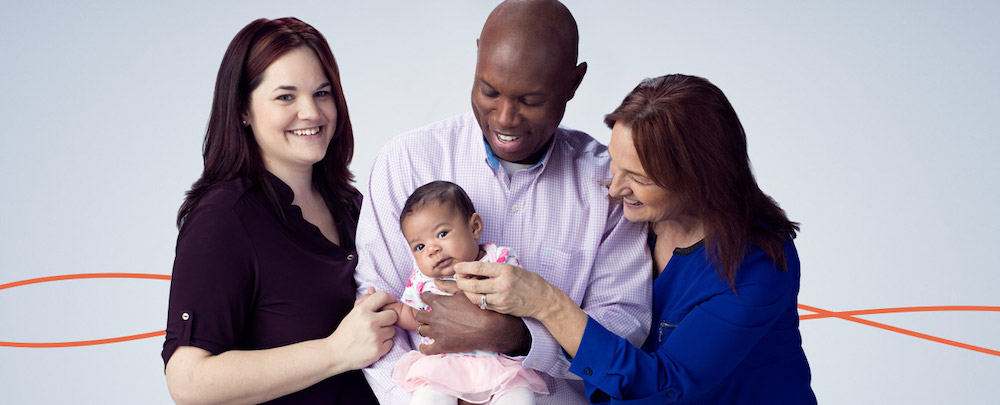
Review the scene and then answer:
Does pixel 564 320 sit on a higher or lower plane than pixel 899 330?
higher

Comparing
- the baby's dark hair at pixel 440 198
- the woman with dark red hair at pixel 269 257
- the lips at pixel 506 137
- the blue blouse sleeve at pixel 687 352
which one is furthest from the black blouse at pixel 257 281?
the blue blouse sleeve at pixel 687 352

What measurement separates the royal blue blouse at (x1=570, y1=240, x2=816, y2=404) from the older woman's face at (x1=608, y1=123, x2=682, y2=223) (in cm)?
21

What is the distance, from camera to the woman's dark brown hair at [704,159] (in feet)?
7.86

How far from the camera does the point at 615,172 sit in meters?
2.51

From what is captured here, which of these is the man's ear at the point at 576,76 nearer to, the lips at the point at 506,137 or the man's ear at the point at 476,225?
the lips at the point at 506,137

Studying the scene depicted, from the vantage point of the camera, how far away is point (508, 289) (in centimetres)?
237

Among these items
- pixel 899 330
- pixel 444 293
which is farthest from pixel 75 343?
pixel 899 330

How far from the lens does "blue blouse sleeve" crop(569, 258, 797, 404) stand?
238 cm

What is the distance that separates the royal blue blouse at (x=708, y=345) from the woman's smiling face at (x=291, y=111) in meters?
1.07

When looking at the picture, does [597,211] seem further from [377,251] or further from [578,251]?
[377,251]

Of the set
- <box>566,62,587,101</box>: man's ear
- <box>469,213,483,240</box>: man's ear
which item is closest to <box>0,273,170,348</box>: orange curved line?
<box>469,213,483,240</box>: man's ear

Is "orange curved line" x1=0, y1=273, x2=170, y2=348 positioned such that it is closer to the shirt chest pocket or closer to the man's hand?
the man's hand

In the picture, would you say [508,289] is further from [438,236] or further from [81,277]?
[81,277]

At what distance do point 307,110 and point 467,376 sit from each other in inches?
38.2
